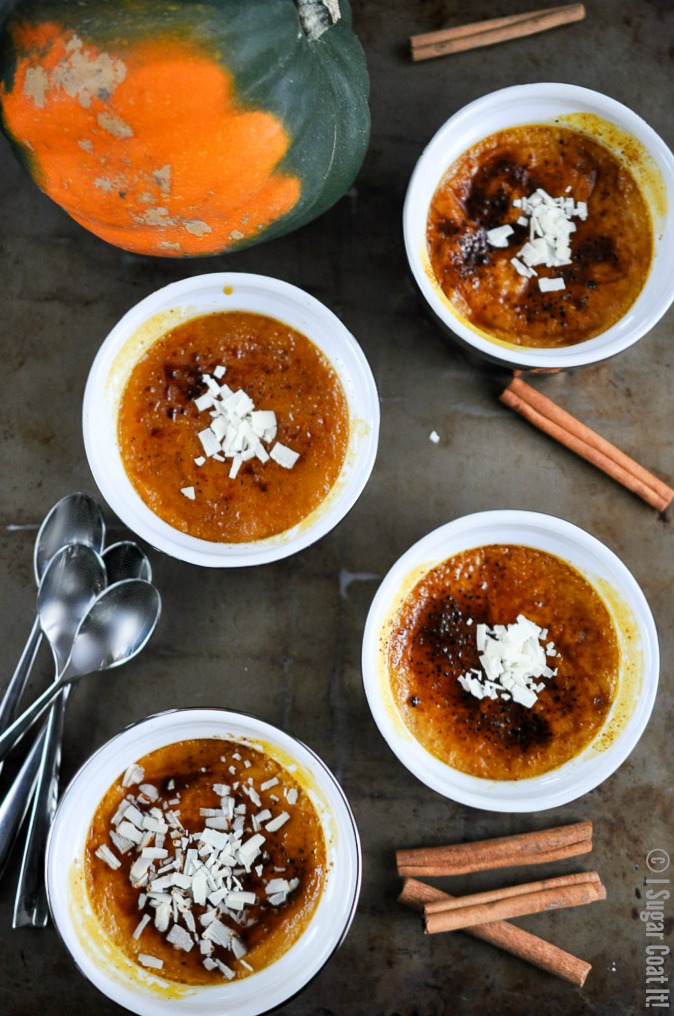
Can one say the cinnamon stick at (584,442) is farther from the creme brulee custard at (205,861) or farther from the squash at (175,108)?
the creme brulee custard at (205,861)

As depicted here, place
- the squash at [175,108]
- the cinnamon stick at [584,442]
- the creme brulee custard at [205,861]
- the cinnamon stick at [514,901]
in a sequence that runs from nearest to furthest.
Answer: the squash at [175,108]
the creme brulee custard at [205,861]
the cinnamon stick at [514,901]
the cinnamon stick at [584,442]

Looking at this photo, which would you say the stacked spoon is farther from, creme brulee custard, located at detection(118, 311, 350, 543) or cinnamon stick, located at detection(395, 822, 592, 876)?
cinnamon stick, located at detection(395, 822, 592, 876)

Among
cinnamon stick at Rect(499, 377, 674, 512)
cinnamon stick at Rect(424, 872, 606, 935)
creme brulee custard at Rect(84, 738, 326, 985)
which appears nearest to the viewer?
creme brulee custard at Rect(84, 738, 326, 985)

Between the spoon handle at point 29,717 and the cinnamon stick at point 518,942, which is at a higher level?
the spoon handle at point 29,717

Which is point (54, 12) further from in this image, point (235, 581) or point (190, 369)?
point (235, 581)
